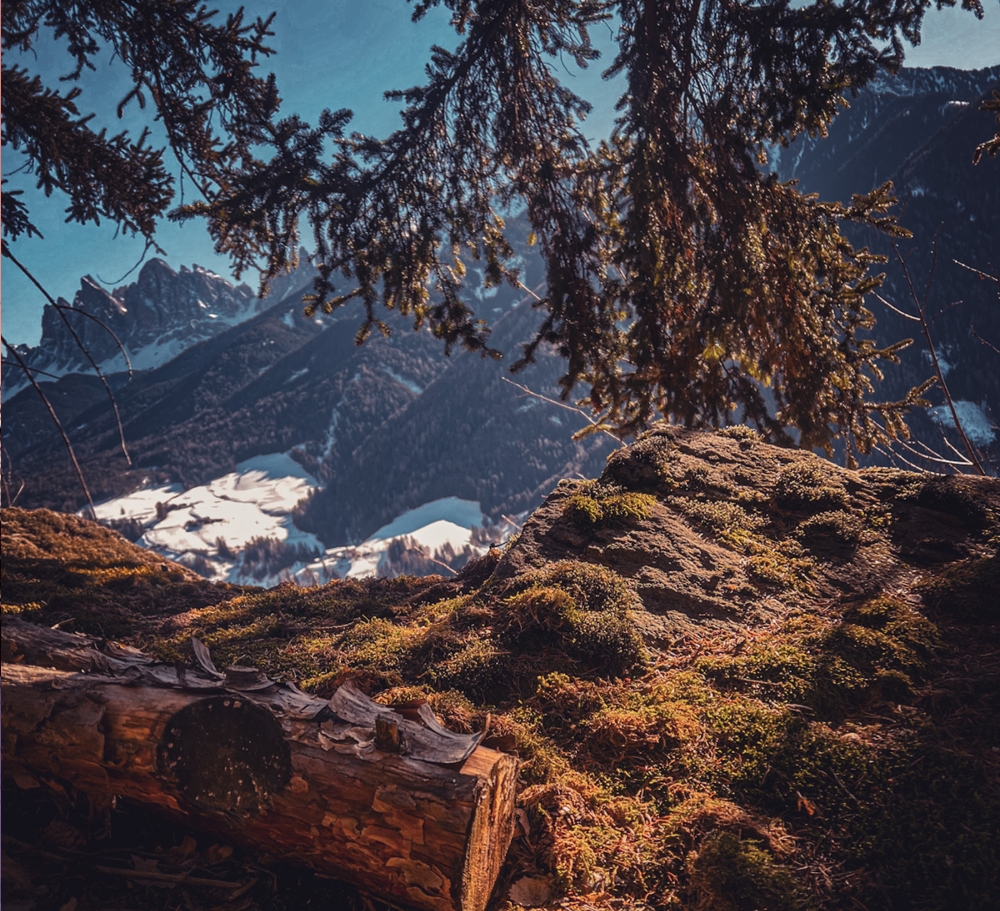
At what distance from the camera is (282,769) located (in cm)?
228

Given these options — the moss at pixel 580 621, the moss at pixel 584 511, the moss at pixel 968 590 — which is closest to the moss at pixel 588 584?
the moss at pixel 580 621

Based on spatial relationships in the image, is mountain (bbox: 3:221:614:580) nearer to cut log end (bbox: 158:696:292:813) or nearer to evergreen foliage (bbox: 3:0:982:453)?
evergreen foliage (bbox: 3:0:982:453)

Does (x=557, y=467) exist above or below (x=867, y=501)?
above

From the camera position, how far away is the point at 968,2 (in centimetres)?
448

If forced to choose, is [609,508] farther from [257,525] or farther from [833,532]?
[257,525]

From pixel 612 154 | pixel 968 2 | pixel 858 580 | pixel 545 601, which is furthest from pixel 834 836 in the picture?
pixel 612 154

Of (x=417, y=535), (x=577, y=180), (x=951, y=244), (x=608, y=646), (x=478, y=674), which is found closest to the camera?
(x=478, y=674)

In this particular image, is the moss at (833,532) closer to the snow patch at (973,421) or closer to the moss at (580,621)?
the moss at (580,621)

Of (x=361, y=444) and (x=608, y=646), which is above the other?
(x=361, y=444)

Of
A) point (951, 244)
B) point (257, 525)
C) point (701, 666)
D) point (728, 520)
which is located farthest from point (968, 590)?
point (257, 525)

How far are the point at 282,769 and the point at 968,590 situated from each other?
464 centimetres

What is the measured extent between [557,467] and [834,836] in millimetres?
156949

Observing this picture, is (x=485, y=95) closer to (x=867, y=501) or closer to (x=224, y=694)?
(x=867, y=501)

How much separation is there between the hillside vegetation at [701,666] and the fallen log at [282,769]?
11.4 inches
